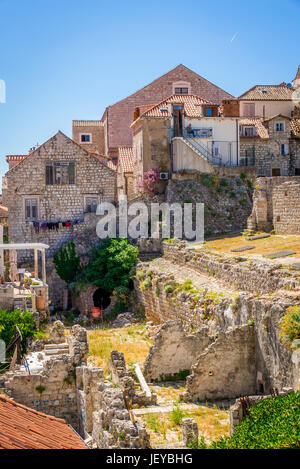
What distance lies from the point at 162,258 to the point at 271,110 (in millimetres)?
16865

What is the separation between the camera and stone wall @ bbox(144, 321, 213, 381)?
17.0 metres

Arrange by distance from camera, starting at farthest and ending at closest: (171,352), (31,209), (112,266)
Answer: (31,209)
(112,266)
(171,352)

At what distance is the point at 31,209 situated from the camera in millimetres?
33094

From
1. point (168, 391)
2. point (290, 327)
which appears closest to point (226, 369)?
point (168, 391)

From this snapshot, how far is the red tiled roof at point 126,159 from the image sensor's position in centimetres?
3762

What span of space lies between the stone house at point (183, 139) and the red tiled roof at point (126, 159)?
287 centimetres

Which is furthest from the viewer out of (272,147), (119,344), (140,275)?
(272,147)

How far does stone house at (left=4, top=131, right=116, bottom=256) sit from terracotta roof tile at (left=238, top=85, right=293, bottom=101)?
1232cm

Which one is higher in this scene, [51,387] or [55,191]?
[55,191]

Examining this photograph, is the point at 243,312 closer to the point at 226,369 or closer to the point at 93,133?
the point at 226,369

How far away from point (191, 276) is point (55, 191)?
13170mm

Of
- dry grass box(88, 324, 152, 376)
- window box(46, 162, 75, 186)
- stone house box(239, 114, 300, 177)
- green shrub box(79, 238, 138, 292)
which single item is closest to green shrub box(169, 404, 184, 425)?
dry grass box(88, 324, 152, 376)

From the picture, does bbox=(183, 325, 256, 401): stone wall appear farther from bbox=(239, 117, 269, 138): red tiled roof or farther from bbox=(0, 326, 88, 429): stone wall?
bbox=(239, 117, 269, 138): red tiled roof
